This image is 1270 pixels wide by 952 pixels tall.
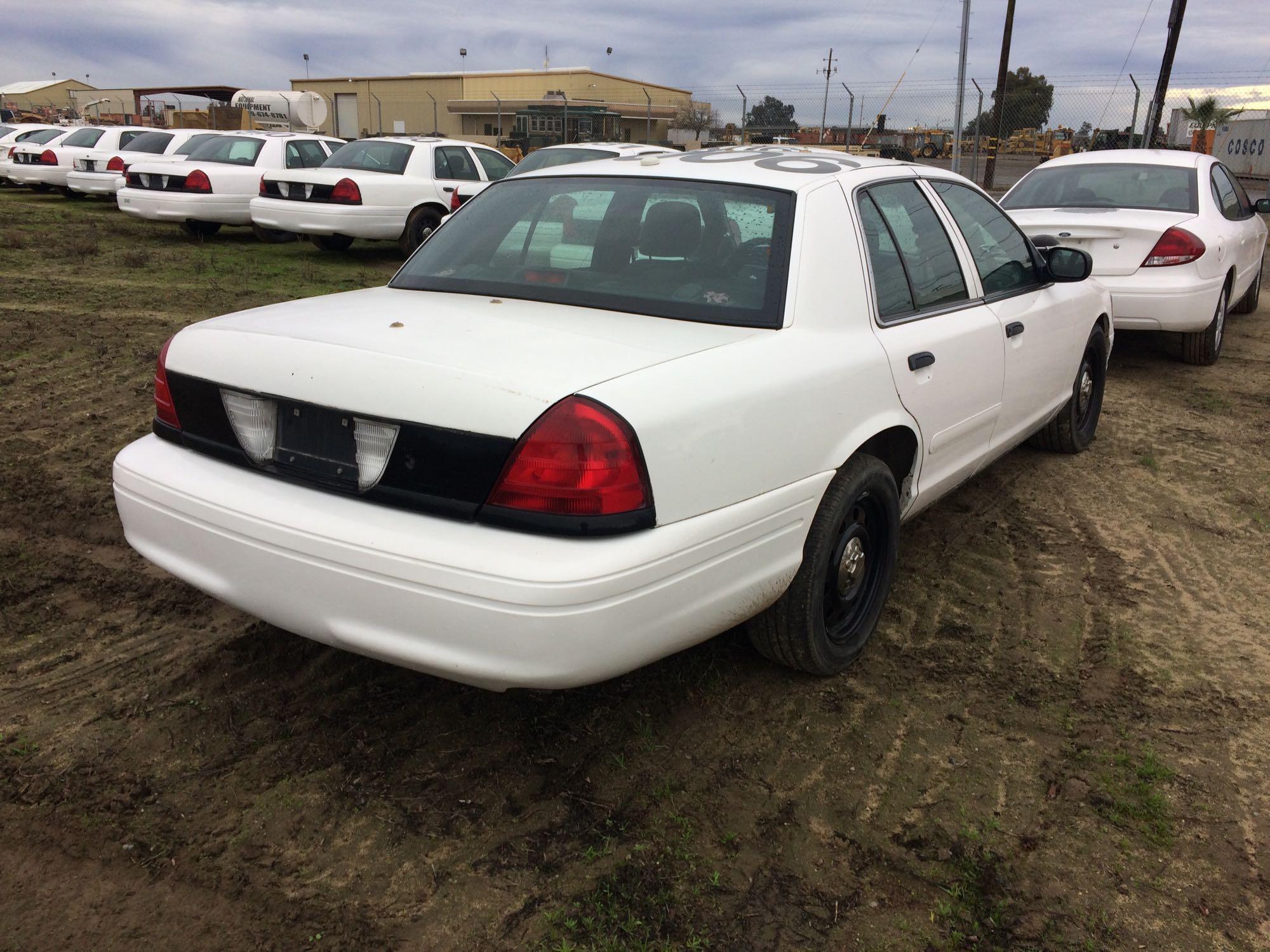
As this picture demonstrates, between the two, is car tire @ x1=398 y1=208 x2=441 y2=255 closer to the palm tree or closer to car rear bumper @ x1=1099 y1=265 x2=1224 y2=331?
car rear bumper @ x1=1099 y1=265 x2=1224 y2=331

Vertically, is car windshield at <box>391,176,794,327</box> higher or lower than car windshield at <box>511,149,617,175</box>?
lower

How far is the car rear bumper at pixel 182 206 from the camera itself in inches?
503

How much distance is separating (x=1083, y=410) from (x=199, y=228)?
464 inches

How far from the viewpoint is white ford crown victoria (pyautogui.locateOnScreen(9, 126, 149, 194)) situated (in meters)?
19.0

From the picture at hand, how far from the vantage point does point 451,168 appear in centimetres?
1240

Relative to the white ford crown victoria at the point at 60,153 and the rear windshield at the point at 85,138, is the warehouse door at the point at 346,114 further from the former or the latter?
the white ford crown victoria at the point at 60,153

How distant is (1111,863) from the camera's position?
2.48 metres

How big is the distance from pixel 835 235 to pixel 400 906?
7.43 feet

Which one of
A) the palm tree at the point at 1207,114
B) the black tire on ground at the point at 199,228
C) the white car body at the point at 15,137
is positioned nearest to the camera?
the black tire on ground at the point at 199,228

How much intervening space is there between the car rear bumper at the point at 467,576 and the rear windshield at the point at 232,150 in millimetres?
12430

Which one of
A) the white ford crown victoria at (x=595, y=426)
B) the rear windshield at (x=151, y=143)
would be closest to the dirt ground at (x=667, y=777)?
the white ford crown victoria at (x=595, y=426)

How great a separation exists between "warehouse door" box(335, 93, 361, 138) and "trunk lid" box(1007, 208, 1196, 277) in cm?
4919

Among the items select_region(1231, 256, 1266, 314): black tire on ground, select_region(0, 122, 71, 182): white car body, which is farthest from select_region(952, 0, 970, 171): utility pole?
select_region(0, 122, 71, 182): white car body

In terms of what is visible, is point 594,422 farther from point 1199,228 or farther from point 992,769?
point 1199,228
